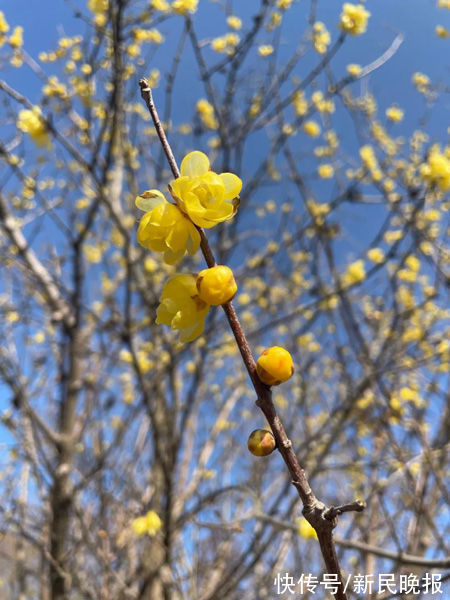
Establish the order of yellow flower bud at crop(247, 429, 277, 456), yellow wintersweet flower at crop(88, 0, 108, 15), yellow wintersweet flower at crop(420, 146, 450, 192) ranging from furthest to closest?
yellow wintersweet flower at crop(88, 0, 108, 15) → yellow wintersweet flower at crop(420, 146, 450, 192) → yellow flower bud at crop(247, 429, 277, 456)

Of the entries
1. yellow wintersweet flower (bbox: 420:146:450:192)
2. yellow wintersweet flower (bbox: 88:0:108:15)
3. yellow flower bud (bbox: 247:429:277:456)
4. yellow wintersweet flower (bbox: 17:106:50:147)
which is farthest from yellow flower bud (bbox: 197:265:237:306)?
yellow wintersweet flower (bbox: 88:0:108:15)

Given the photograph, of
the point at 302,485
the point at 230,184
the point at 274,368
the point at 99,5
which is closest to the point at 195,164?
the point at 230,184

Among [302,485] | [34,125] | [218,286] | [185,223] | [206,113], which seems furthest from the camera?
[206,113]

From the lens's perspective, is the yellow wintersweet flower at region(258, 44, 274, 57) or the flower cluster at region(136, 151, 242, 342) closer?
the flower cluster at region(136, 151, 242, 342)

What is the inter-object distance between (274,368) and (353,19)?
366 cm

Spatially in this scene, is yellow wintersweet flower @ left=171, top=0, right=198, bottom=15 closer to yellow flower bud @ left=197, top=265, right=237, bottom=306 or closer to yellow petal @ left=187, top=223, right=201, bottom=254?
yellow petal @ left=187, top=223, right=201, bottom=254

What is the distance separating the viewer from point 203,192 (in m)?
0.94

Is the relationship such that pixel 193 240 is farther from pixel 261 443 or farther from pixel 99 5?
pixel 99 5

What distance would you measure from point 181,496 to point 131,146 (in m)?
3.09

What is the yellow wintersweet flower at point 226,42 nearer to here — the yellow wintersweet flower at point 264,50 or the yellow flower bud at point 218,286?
the yellow wintersweet flower at point 264,50

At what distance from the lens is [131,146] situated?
393cm

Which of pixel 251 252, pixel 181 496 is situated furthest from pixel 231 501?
pixel 251 252

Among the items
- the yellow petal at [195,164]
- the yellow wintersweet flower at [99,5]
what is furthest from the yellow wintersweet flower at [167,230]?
the yellow wintersweet flower at [99,5]

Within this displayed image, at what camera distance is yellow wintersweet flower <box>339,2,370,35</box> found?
3.52 metres
